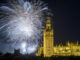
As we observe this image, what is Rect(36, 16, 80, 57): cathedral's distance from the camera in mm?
89438

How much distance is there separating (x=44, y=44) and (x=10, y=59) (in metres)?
42.9

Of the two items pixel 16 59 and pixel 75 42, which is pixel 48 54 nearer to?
pixel 75 42

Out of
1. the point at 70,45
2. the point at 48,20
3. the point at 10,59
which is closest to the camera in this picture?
the point at 10,59

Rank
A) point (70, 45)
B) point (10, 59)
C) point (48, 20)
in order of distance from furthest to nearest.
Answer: point (70, 45) < point (48, 20) < point (10, 59)

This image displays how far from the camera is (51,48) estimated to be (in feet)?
298

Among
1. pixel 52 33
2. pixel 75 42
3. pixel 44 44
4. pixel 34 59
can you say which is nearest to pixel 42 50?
pixel 44 44

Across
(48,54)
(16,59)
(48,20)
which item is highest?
(48,20)

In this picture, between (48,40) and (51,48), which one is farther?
(48,40)

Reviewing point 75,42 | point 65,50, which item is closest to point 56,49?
point 65,50

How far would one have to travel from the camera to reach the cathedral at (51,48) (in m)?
89.4

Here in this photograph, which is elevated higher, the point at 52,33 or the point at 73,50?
the point at 52,33

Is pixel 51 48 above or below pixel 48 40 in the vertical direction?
below

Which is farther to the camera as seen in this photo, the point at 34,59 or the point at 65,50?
the point at 65,50

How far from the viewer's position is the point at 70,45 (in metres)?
94.8
